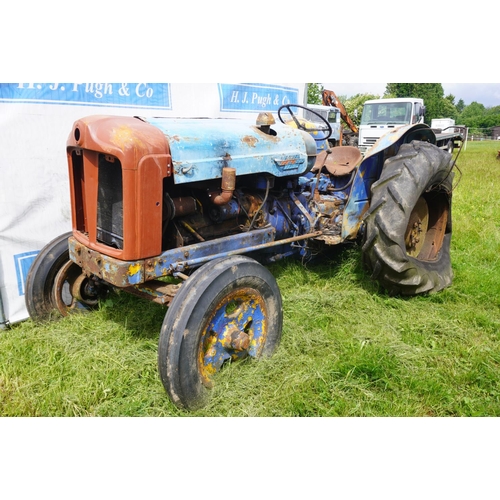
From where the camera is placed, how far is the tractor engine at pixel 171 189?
96.9 inches

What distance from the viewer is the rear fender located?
12.1ft

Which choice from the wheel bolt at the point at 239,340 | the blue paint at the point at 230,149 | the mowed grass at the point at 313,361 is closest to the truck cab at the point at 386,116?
the mowed grass at the point at 313,361

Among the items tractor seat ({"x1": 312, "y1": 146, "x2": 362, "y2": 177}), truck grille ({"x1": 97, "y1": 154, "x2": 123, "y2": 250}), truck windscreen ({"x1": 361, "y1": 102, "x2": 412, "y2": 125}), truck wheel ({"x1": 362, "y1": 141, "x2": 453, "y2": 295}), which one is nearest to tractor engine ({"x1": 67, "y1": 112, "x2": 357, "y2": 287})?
truck grille ({"x1": 97, "y1": 154, "x2": 123, "y2": 250})

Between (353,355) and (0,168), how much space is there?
3.00 m

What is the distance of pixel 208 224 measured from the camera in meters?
3.06

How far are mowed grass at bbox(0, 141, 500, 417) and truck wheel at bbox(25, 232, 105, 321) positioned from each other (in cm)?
12

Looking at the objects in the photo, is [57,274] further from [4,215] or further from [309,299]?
[309,299]

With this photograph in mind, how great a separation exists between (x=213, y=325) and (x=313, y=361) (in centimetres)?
73

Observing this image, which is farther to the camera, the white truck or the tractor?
the white truck

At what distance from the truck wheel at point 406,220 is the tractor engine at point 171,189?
0.57 m

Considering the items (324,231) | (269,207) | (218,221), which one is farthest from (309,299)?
(218,221)

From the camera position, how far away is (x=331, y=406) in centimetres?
250

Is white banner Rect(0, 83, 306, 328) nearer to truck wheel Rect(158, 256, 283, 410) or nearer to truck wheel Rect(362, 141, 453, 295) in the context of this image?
truck wheel Rect(158, 256, 283, 410)

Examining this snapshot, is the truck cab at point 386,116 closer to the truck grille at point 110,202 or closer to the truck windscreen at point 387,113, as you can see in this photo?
the truck windscreen at point 387,113
